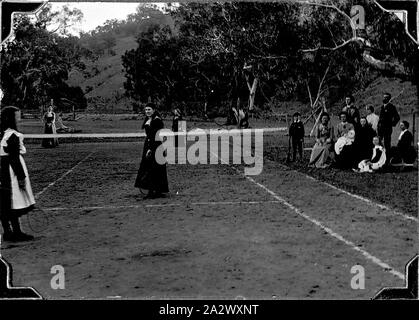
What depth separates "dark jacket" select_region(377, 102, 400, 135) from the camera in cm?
1473

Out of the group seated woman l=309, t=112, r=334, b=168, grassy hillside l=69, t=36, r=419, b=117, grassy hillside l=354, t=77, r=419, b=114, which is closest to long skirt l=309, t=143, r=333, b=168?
seated woman l=309, t=112, r=334, b=168

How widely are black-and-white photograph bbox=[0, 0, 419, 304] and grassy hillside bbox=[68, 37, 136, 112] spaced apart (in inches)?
1.8

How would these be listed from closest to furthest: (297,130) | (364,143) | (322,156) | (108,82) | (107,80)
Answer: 1. (107,80)
2. (108,82)
3. (364,143)
4. (322,156)
5. (297,130)

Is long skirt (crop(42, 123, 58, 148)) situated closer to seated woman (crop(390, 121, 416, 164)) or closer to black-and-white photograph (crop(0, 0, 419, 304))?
black-and-white photograph (crop(0, 0, 419, 304))

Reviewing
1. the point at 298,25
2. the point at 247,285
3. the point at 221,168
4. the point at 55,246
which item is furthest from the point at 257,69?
the point at 247,285

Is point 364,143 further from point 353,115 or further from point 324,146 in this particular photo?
point 324,146

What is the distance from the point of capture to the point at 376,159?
1441 cm

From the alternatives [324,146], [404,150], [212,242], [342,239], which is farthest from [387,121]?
[212,242]

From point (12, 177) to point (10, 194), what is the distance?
0.78 ft

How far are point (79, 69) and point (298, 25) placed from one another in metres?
4.91

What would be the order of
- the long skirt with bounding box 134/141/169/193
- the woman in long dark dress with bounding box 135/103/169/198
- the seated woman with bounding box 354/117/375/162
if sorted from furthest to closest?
the seated woman with bounding box 354/117/375/162 → the long skirt with bounding box 134/141/169/193 → the woman in long dark dress with bounding box 135/103/169/198

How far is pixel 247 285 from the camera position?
583cm

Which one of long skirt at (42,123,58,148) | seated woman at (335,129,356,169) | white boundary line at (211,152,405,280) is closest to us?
white boundary line at (211,152,405,280)
